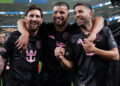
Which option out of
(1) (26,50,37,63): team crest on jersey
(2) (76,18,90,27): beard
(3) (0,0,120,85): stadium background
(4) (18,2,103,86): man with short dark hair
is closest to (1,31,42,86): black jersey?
(1) (26,50,37,63): team crest on jersey

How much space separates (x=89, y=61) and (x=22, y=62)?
2.75ft

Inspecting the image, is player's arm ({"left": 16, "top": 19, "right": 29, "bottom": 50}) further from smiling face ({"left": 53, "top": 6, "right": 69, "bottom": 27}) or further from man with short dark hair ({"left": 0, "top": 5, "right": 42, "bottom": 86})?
smiling face ({"left": 53, "top": 6, "right": 69, "bottom": 27})

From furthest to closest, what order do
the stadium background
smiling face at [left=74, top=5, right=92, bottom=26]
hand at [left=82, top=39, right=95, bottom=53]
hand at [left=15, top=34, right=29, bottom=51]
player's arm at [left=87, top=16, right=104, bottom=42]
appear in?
the stadium background → hand at [left=15, top=34, right=29, bottom=51] → smiling face at [left=74, top=5, right=92, bottom=26] → player's arm at [left=87, top=16, right=104, bottom=42] → hand at [left=82, top=39, right=95, bottom=53]

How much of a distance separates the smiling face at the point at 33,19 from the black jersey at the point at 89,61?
519 mm

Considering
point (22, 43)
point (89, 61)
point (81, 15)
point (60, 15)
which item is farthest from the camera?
point (60, 15)

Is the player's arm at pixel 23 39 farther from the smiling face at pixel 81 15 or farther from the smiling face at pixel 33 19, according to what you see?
the smiling face at pixel 81 15

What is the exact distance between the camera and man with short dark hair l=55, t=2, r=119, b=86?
1.56 meters


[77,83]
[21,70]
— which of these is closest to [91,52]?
[77,83]

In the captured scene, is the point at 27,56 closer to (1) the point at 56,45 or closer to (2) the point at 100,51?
(1) the point at 56,45

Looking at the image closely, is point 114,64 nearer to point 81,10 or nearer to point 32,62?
point 81,10

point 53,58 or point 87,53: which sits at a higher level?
point 87,53

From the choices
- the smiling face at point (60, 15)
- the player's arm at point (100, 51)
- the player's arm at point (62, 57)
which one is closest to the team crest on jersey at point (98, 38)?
the player's arm at point (100, 51)

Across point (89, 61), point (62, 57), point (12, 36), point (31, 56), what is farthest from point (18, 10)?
point (89, 61)

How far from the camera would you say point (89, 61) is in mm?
1601
